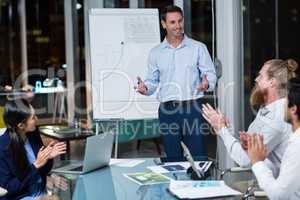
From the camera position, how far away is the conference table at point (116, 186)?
7.14 ft

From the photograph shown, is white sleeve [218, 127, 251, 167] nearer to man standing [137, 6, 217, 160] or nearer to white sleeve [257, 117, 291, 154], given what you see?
white sleeve [257, 117, 291, 154]

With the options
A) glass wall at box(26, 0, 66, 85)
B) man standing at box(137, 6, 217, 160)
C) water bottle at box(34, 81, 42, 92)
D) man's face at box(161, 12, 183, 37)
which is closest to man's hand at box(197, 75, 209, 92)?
man standing at box(137, 6, 217, 160)

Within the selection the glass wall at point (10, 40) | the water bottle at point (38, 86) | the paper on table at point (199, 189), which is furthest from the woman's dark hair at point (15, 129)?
the glass wall at point (10, 40)

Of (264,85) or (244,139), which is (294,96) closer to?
(244,139)

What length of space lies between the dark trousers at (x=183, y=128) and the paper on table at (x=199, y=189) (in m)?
1.55

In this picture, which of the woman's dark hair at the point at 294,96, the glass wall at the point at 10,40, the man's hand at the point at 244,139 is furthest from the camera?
the glass wall at the point at 10,40

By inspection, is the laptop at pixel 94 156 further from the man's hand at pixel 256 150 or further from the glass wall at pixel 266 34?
the glass wall at pixel 266 34

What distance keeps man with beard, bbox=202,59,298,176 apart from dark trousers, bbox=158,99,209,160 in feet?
4.16

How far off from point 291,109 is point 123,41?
3.49 m

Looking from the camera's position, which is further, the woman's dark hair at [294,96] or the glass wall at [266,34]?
the glass wall at [266,34]

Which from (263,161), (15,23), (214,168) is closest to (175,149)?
(214,168)

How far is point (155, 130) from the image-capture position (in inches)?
227

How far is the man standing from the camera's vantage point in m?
3.83

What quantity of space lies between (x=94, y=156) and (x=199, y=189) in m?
0.68
